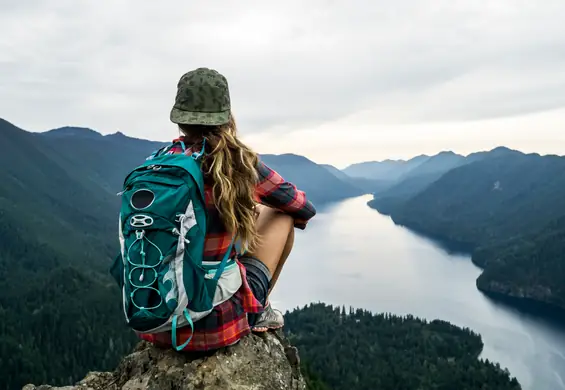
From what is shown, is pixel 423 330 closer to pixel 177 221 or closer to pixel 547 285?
pixel 547 285

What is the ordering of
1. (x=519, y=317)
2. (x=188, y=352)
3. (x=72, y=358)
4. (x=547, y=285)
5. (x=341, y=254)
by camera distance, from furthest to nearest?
(x=341, y=254)
(x=547, y=285)
(x=519, y=317)
(x=72, y=358)
(x=188, y=352)

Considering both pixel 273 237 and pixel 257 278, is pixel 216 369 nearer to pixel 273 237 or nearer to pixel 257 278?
pixel 257 278

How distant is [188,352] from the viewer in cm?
430

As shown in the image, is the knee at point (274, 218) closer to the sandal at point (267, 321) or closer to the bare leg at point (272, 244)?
the bare leg at point (272, 244)

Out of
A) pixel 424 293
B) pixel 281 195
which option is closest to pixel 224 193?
pixel 281 195

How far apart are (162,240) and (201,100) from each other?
1140 mm

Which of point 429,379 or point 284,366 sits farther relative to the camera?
point 429,379

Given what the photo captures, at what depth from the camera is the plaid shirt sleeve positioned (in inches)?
166

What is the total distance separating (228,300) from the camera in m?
3.98

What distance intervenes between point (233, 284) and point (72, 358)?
91.6 m

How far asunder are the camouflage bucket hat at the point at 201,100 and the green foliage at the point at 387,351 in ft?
224

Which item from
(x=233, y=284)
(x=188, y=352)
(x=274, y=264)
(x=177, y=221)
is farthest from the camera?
(x=274, y=264)

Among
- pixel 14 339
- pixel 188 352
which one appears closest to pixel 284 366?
pixel 188 352

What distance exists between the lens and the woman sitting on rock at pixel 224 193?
12.2 ft
